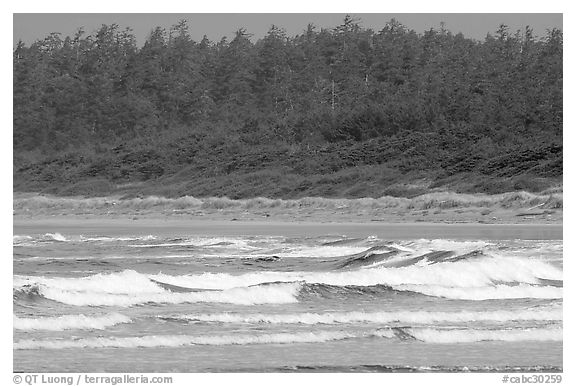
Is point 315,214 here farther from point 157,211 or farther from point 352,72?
point 352,72

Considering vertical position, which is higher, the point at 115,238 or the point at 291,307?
the point at 291,307

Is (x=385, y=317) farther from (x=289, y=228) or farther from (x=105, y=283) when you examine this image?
(x=289, y=228)

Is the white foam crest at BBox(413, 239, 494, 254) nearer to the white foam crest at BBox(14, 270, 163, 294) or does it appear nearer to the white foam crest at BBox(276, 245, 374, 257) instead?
the white foam crest at BBox(276, 245, 374, 257)

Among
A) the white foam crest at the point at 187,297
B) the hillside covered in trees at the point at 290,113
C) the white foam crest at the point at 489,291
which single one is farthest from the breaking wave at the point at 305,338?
the hillside covered in trees at the point at 290,113

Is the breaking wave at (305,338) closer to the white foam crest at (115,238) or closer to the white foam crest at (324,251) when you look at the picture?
the white foam crest at (324,251)

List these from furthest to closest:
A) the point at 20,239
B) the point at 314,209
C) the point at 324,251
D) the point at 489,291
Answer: the point at 314,209, the point at 20,239, the point at 324,251, the point at 489,291

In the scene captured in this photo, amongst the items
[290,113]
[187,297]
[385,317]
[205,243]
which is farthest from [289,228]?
[290,113]
